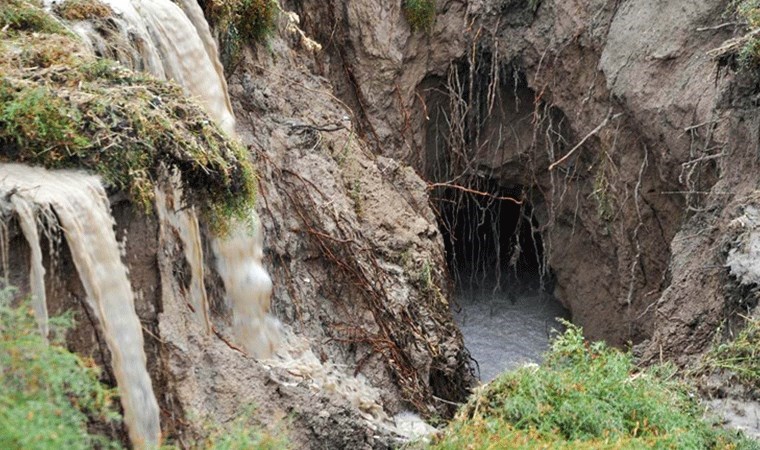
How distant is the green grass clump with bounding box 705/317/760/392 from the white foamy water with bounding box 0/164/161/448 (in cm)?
332

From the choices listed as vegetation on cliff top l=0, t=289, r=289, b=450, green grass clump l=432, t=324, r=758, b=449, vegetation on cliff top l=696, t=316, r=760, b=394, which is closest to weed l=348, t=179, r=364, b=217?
green grass clump l=432, t=324, r=758, b=449

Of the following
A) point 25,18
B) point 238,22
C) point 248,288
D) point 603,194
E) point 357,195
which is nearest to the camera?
point 25,18

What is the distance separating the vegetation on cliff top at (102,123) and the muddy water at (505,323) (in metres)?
5.63

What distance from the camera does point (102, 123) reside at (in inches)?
174

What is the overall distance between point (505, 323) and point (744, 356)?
5.11m

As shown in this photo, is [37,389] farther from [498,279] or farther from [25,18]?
[498,279]

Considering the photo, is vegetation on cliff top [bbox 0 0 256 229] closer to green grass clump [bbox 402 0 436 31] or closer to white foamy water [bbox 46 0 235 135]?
white foamy water [bbox 46 0 235 135]

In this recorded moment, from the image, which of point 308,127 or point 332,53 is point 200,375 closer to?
point 308,127

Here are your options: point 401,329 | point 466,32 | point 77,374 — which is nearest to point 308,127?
point 401,329

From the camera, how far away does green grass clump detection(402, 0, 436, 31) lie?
9797 mm

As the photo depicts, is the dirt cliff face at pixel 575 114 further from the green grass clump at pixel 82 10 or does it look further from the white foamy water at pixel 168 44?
the green grass clump at pixel 82 10

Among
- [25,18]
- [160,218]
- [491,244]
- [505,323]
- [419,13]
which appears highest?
[419,13]

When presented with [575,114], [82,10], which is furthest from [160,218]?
[575,114]

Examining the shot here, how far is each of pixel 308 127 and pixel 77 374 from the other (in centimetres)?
449
